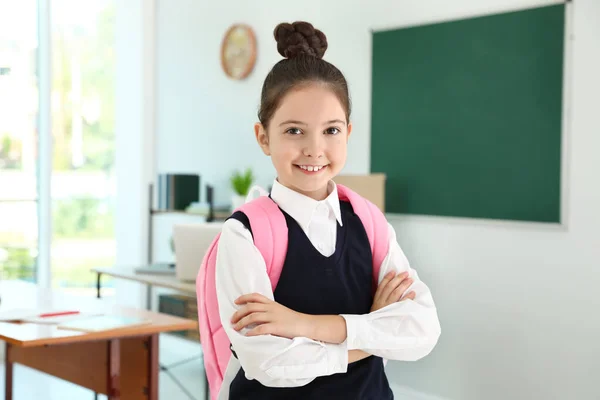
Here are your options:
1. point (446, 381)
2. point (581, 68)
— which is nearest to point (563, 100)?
point (581, 68)

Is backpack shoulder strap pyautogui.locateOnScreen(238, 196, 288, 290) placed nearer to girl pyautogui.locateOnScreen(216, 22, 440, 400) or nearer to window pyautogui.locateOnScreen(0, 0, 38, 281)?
girl pyautogui.locateOnScreen(216, 22, 440, 400)

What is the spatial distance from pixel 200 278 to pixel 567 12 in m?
Answer: 2.61

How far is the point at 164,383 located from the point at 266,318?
364 centimetres

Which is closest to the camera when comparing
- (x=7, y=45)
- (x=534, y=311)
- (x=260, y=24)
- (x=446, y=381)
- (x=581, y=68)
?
(x=581, y=68)

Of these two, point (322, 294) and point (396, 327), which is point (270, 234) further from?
point (396, 327)

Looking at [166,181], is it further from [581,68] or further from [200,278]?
[200,278]

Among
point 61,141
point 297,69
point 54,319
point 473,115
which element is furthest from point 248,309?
point 61,141

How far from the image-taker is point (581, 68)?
3.17m

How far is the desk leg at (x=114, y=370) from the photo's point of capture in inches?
96.8

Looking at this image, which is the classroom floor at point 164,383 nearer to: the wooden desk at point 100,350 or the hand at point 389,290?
the wooden desk at point 100,350

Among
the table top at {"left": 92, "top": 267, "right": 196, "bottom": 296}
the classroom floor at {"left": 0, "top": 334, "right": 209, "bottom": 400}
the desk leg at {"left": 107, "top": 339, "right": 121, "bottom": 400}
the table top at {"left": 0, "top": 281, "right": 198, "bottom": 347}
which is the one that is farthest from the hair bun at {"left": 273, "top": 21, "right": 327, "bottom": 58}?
the classroom floor at {"left": 0, "top": 334, "right": 209, "bottom": 400}

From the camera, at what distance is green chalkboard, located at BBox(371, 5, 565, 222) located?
332 cm

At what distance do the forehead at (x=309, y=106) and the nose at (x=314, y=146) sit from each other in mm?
26

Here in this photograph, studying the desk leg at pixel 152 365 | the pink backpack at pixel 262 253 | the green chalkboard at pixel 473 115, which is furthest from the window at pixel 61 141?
the pink backpack at pixel 262 253
